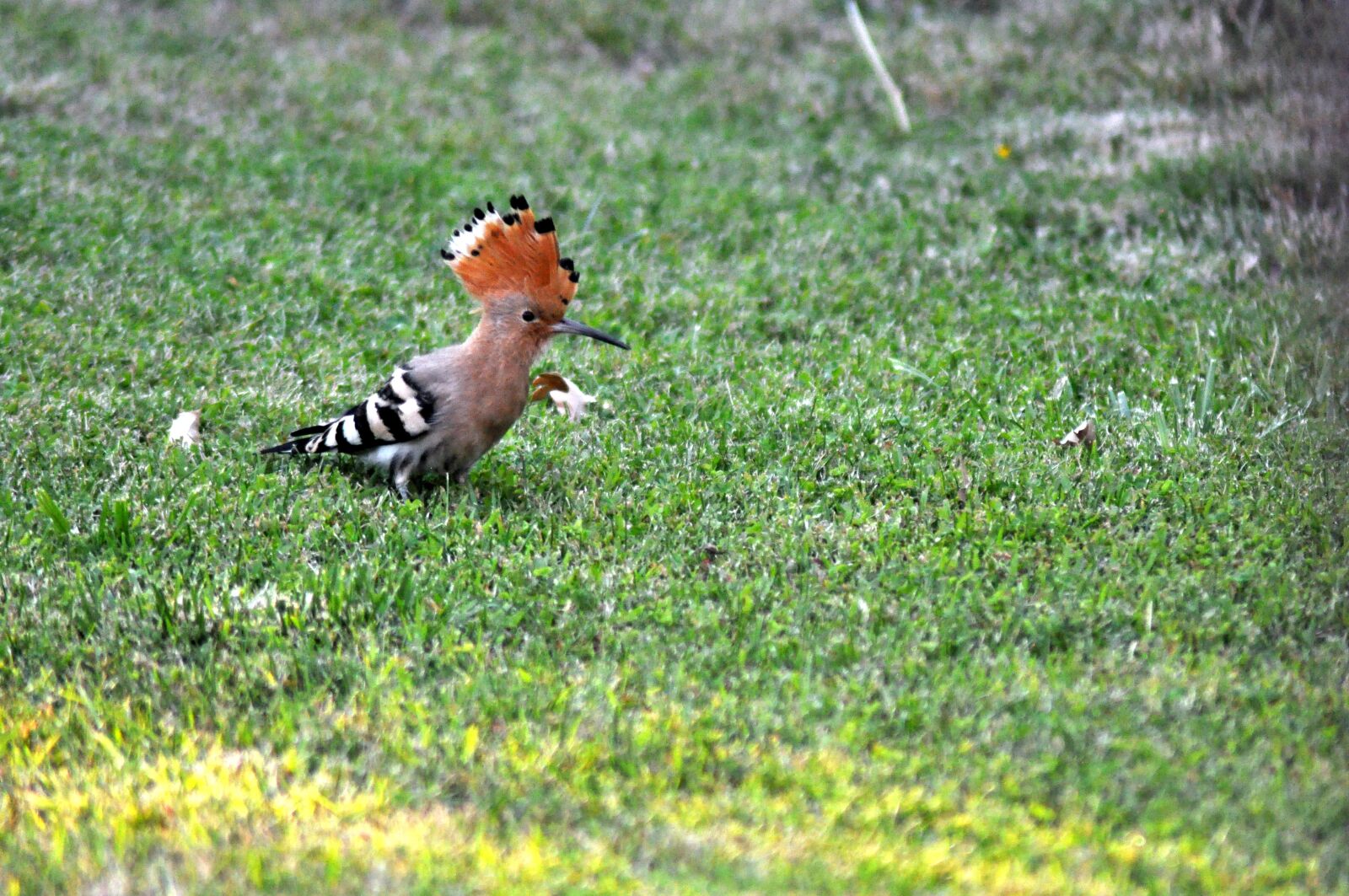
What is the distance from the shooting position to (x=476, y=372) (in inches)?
187

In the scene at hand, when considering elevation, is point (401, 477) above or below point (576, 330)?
below

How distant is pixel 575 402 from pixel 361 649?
193cm

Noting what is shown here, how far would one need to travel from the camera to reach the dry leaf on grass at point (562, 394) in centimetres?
553

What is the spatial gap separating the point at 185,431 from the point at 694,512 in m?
2.00

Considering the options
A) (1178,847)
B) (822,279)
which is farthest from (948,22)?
(1178,847)

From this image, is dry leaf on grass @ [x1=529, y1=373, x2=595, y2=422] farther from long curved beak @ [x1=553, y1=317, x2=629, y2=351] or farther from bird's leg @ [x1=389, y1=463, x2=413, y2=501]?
bird's leg @ [x1=389, y1=463, x2=413, y2=501]

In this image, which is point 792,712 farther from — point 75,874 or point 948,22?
point 948,22

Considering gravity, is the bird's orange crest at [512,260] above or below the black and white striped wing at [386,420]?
above

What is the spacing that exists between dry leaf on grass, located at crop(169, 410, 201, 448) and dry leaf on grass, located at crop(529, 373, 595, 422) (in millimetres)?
1282

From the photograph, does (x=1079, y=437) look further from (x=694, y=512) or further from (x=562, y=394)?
(x=562, y=394)

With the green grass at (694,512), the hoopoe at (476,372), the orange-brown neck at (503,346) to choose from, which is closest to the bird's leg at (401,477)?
the hoopoe at (476,372)

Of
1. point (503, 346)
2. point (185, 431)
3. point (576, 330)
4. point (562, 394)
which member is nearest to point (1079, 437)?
point (576, 330)

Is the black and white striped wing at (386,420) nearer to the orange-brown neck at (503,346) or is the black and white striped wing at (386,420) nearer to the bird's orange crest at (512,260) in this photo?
the orange-brown neck at (503,346)

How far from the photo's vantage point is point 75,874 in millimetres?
2893
